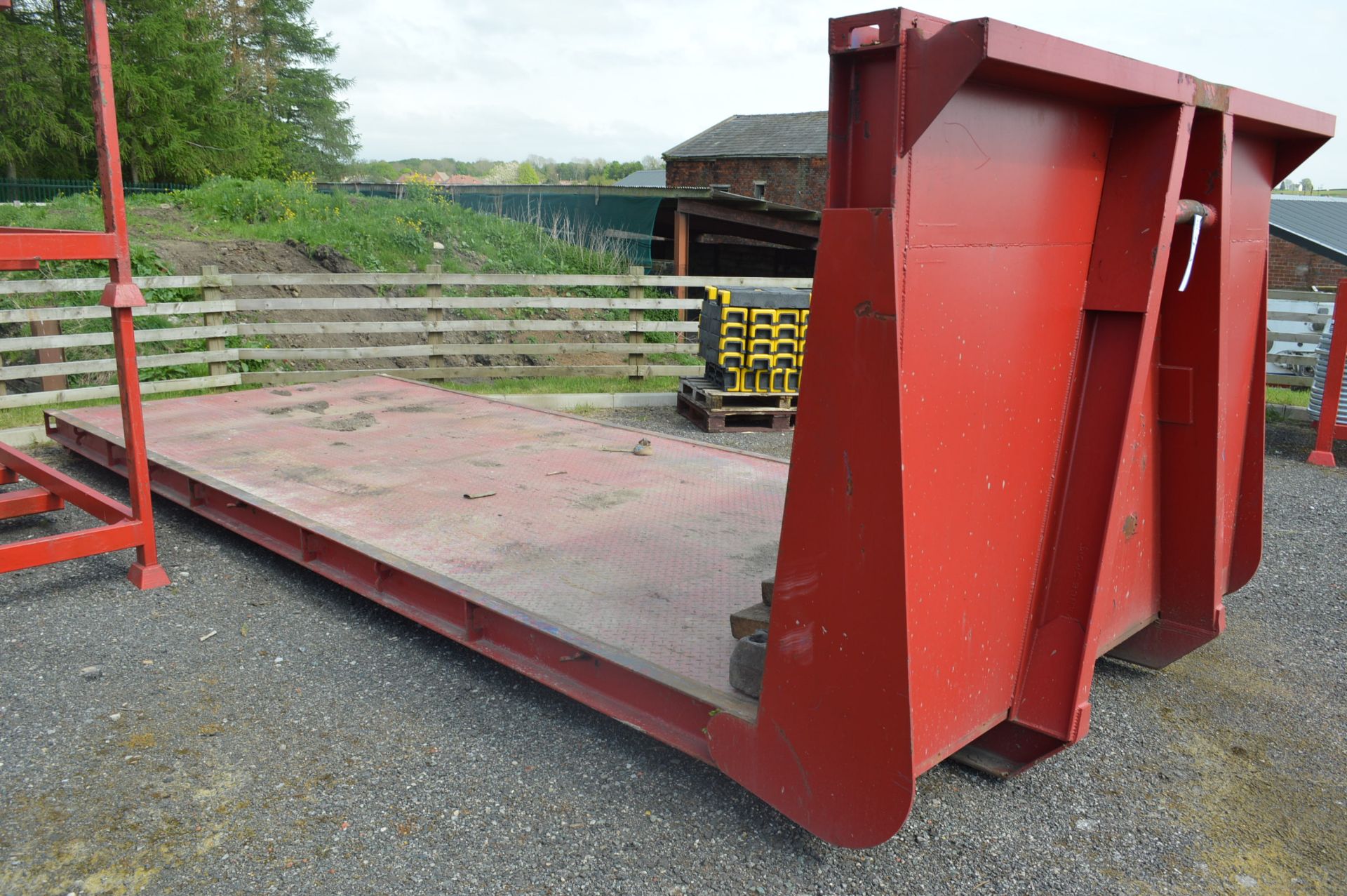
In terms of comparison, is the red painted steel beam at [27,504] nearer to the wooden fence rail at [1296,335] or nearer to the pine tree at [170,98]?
the wooden fence rail at [1296,335]

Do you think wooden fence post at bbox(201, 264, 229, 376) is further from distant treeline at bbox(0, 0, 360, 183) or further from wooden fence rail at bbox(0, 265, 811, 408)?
distant treeline at bbox(0, 0, 360, 183)

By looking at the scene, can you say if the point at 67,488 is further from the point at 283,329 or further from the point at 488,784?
the point at 283,329

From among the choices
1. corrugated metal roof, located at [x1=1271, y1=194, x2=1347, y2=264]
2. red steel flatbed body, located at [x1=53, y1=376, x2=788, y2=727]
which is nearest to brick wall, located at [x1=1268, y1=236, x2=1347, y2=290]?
corrugated metal roof, located at [x1=1271, y1=194, x2=1347, y2=264]

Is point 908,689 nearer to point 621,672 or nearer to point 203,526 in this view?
point 621,672

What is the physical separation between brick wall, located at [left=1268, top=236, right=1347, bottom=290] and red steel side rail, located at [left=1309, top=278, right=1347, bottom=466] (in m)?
17.8

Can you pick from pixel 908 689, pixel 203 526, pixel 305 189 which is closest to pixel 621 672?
pixel 908 689

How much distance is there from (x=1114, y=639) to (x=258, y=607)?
157 inches

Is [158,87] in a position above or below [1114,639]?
above

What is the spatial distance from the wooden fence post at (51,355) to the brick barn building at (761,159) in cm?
2377

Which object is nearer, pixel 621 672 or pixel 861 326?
pixel 861 326

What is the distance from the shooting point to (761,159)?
34188mm

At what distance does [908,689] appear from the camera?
7.57ft

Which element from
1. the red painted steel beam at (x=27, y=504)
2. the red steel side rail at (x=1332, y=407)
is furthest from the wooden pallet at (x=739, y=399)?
the red painted steel beam at (x=27, y=504)

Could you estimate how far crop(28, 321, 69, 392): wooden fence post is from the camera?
881cm
